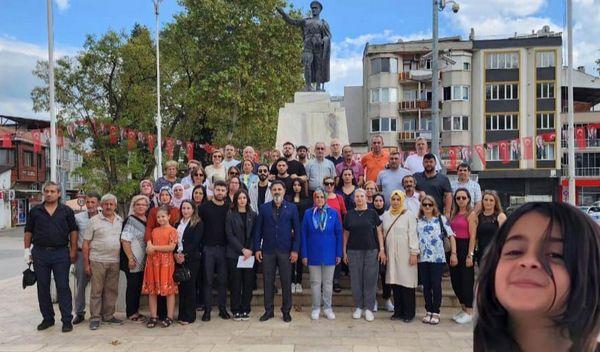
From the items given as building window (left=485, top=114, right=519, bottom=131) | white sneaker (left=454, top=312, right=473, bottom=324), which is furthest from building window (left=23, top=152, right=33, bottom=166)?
white sneaker (left=454, top=312, right=473, bottom=324)

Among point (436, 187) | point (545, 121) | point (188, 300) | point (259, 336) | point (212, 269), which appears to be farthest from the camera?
point (545, 121)

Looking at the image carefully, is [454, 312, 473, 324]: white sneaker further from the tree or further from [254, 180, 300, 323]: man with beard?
the tree

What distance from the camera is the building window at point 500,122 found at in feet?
137

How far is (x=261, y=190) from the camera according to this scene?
8.24m

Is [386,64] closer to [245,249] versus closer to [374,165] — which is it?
[374,165]

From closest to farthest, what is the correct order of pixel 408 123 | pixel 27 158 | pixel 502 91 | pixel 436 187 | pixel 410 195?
pixel 410 195
pixel 436 187
pixel 502 91
pixel 408 123
pixel 27 158

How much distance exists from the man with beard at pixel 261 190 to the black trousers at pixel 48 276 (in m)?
2.98

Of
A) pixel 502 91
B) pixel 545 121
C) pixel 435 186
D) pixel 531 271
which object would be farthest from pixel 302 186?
pixel 545 121

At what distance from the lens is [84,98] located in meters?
25.3

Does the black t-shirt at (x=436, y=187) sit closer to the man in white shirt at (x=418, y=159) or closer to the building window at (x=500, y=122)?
the man in white shirt at (x=418, y=159)

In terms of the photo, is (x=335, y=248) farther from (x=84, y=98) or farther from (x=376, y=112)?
(x=376, y=112)

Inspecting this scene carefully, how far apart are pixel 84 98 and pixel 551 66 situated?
37.0 m

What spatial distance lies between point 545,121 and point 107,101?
35.0 metres

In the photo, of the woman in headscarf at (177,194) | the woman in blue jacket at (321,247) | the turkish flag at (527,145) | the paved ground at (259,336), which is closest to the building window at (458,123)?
the turkish flag at (527,145)
